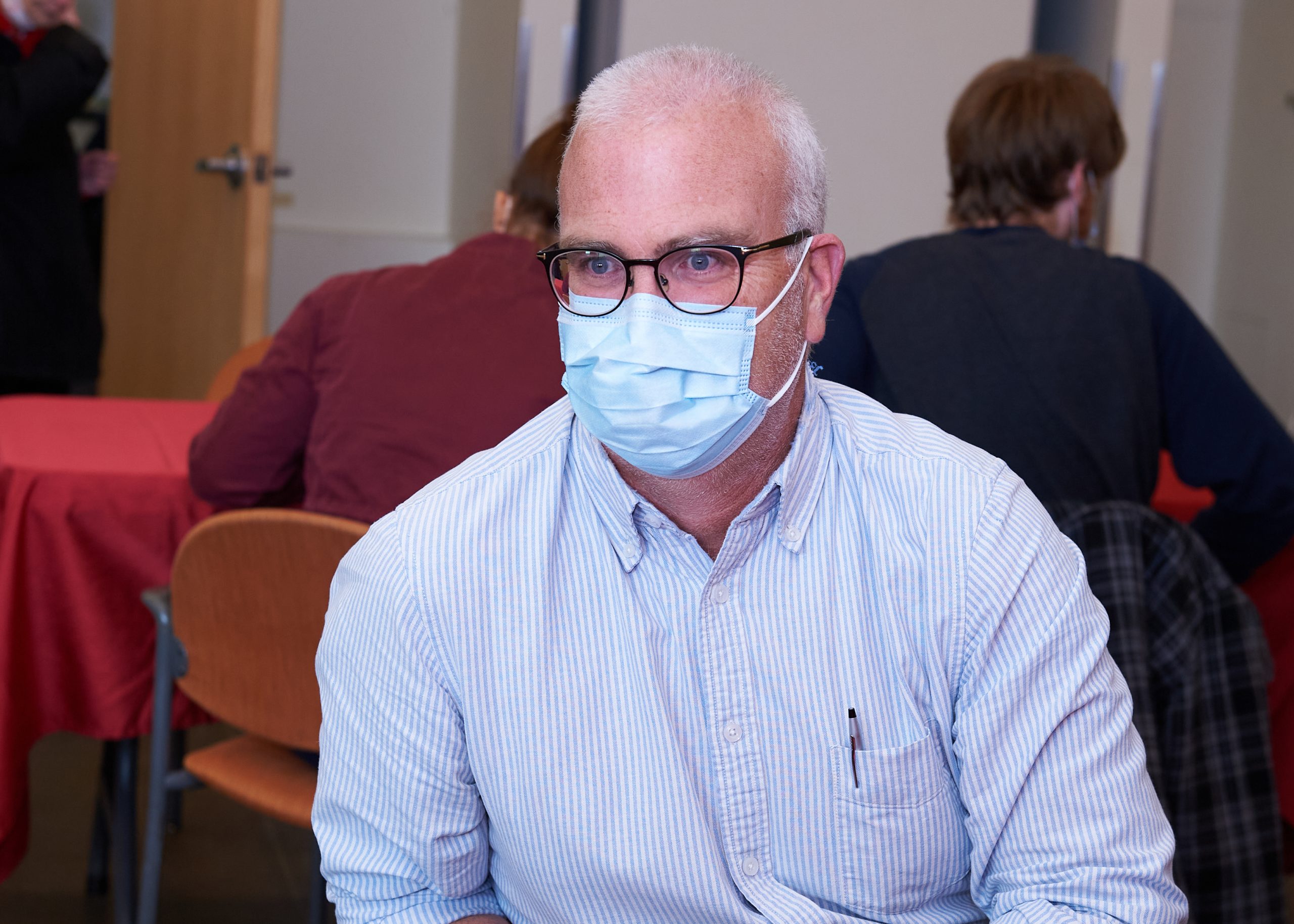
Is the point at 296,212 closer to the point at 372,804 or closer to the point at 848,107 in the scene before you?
the point at 848,107

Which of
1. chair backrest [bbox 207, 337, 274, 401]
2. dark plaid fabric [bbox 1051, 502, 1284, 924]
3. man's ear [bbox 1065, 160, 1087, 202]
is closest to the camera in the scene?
dark plaid fabric [bbox 1051, 502, 1284, 924]

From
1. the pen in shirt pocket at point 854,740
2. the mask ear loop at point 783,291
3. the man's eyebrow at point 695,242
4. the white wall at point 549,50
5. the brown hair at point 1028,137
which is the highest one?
the white wall at point 549,50

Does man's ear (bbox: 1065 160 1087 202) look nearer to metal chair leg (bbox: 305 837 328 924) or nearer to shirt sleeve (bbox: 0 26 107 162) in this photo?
metal chair leg (bbox: 305 837 328 924)

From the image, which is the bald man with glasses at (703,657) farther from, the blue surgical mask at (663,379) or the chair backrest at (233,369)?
the chair backrest at (233,369)

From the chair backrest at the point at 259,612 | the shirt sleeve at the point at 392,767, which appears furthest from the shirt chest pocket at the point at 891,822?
the chair backrest at the point at 259,612

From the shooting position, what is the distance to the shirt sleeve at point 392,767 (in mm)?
996

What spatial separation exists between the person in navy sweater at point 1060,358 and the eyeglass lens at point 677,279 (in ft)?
2.44

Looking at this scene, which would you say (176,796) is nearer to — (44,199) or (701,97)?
(44,199)

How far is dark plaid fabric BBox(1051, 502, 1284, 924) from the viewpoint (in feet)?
4.97

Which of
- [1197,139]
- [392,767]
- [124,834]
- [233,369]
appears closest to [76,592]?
[124,834]

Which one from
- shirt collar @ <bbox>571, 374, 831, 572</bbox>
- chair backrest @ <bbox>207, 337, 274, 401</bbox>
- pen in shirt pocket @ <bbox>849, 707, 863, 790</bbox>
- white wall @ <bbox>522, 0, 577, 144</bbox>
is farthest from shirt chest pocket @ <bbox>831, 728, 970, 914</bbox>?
white wall @ <bbox>522, 0, 577, 144</bbox>

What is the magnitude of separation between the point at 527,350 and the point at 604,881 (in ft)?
3.01

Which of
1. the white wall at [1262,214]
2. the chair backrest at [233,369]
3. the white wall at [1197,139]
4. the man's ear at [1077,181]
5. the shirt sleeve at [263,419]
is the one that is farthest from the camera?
the white wall at [1197,139]

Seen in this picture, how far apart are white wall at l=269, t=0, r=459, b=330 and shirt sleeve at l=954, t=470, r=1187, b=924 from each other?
3692mm
